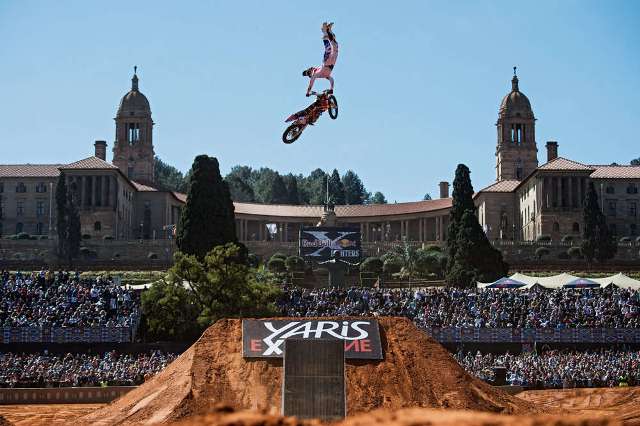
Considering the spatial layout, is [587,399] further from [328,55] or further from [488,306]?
[328,55]

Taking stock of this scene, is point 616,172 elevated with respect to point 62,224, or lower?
elevated

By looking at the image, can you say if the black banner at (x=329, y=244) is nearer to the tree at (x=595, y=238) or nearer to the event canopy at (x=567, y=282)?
the event canopy at (x=567, y=282)

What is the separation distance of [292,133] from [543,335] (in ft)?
71.3

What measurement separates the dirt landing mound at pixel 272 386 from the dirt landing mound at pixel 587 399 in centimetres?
629

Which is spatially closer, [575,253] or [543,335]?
[543,335]

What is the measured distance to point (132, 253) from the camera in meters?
111

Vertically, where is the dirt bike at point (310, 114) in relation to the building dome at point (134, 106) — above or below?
below

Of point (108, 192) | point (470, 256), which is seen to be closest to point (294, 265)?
point (470, 256)

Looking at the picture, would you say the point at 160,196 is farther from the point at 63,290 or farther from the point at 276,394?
the point at 276,394

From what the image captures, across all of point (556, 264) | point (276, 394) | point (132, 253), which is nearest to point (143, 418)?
point (276, 394)

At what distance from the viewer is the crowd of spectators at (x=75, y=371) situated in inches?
1768

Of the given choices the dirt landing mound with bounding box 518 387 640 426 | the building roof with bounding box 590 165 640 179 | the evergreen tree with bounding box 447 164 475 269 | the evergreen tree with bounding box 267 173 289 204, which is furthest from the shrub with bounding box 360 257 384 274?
the evergreen tree with bounding box 267 173 289 204

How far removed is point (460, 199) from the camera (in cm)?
8944

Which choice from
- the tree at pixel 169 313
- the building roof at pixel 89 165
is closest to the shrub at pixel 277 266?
the building roof at pixel 89 165
